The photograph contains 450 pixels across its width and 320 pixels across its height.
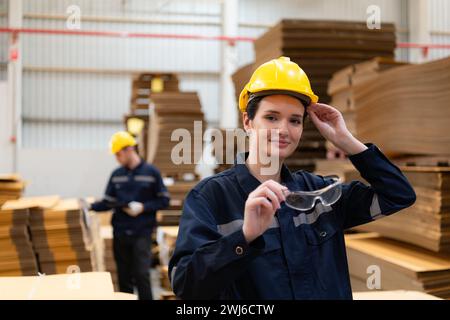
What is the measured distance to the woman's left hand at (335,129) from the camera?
1715 millimetres

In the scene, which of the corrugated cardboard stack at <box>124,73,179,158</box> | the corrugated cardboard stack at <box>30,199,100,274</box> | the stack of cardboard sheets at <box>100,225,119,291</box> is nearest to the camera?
the corrugated cardboard stack at <box>30,199,100,274</box>

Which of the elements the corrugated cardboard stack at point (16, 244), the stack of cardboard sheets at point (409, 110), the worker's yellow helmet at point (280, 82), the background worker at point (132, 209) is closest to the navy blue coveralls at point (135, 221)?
the background worker at point (132, 209)

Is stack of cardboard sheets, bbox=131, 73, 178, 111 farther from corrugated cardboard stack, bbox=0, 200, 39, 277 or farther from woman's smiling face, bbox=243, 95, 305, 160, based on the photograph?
woman's smiling face, bbox=243, 95, 305, 160

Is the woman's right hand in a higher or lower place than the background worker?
higher

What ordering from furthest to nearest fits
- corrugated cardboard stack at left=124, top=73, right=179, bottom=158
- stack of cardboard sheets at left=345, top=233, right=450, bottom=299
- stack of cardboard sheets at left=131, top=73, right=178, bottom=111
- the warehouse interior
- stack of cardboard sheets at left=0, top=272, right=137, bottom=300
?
stack of cardboard sheets at left=131, top=73, right=178, bottom=111, corrugated cardboard stack at left=124, top=73, right=179, bottom=158, the warehouse interior, stack of cardboard sheets at left=345, top=233, right=450, bottom=299, stack of cardboard sheets at left=0, top=272, right=137, bottom=300

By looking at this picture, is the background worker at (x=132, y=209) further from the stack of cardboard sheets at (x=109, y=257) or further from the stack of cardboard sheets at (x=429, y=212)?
the stack of cardboard sheets at (x=429, y=212)

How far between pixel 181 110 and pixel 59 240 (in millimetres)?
4030


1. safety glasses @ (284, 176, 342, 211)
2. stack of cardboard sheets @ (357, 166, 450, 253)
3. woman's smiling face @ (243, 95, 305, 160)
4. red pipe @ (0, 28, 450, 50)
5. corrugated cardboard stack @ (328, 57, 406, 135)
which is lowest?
stack of cardboard sheets @ (357, 166, 450, 253)

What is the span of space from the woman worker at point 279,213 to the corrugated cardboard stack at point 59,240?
2607mm

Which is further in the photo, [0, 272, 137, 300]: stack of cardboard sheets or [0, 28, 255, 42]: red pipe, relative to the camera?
[0, 28, 255, 42]: red pipe

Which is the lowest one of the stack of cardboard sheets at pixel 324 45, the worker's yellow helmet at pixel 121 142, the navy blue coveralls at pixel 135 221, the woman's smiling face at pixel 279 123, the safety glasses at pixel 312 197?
the navy blue coveralls at pixel 135 221

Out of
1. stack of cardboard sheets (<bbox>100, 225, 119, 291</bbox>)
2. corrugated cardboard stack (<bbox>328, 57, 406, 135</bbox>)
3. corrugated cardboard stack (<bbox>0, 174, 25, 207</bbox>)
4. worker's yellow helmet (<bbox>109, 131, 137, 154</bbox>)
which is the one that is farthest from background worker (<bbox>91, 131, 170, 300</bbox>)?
corrugated cardboard stack (<bbox>328, 57, 406, 135</bbox>)

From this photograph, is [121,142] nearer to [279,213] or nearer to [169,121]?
[169,121]

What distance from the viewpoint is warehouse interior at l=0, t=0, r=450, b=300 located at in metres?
3.09
